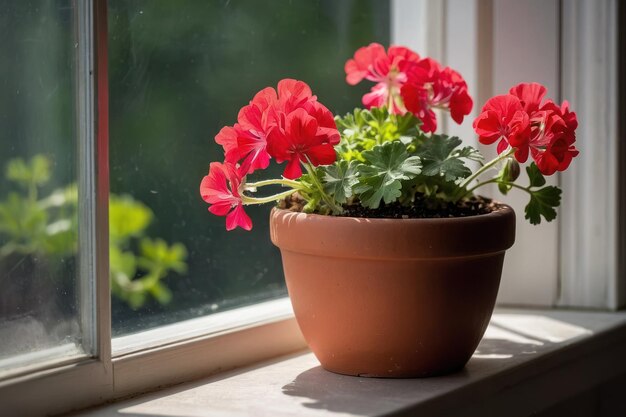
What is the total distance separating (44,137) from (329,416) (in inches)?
17.1

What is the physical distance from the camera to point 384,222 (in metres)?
0.99

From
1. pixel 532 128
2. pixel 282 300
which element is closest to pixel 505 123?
pixel 532 128

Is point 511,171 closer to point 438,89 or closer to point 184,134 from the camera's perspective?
point 438,89

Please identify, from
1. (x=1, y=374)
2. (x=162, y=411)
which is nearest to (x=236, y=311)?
(x=162, y=411)

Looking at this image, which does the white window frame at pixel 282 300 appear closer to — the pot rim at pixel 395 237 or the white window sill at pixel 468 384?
the white window sill at pixel 468 384

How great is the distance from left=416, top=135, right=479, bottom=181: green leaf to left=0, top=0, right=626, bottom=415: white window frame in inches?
12.8

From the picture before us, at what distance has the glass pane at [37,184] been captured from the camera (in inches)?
36.3

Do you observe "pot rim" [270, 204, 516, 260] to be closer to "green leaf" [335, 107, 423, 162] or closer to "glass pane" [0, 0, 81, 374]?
"green leaf" [335, 107, 423, 162]

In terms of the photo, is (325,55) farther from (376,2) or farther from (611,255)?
(611,255)

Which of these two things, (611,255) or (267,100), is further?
(611,255)

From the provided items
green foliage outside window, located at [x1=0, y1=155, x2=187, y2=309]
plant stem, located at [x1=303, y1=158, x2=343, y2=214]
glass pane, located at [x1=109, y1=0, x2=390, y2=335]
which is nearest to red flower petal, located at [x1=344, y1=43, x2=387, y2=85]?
glass pane, located at [x1=109, y1=0, x2=390, y2=335]

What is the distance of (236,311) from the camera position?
49.5 inches

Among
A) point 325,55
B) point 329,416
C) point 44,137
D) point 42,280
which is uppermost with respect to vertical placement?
point 325,55

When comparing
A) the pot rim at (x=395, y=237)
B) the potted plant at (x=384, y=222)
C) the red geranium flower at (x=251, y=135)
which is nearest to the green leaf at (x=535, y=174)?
the potted plant at (x=384, y=222)
